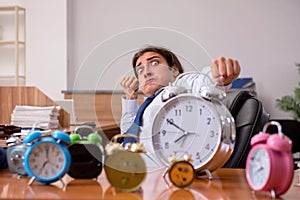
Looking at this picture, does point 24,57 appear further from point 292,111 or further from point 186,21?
point 292,111

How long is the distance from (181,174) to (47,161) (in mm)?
277

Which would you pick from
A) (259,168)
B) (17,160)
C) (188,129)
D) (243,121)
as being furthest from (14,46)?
(259,168)

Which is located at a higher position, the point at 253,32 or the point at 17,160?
the point at 253,32

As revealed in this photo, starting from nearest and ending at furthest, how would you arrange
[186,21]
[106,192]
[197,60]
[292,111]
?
[106,192], [197,60], [292,111], [186,21]

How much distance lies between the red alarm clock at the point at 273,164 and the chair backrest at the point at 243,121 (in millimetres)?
687

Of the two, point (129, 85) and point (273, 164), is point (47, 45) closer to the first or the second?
point (129, 85)

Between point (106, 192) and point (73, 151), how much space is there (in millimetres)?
126

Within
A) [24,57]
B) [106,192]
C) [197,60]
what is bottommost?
[106,192]

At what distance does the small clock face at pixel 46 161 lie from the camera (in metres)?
1.09

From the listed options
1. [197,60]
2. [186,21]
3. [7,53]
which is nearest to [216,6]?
[186,21]

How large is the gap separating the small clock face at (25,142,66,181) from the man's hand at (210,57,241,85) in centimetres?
44

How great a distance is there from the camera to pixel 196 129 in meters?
1.23

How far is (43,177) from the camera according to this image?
1.10m

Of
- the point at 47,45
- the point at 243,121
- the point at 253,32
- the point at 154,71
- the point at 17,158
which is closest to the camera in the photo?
the point at 17,158
